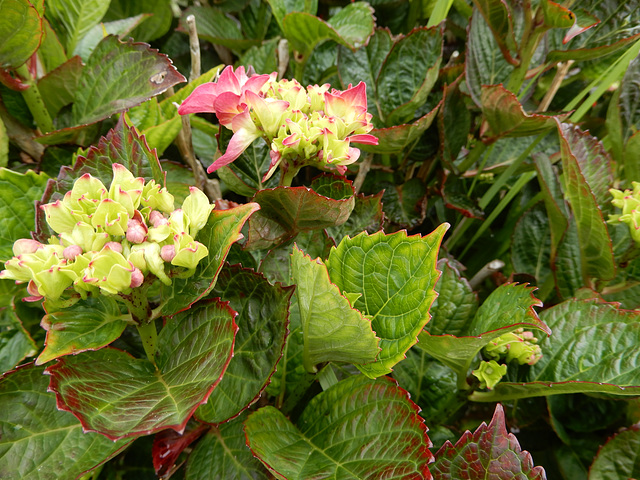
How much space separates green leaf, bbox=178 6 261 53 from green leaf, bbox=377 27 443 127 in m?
0.37

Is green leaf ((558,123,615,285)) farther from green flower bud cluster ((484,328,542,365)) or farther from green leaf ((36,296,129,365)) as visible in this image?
green leaf ((36,296,129,365))

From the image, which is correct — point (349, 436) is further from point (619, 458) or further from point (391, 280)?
point (619, 458)

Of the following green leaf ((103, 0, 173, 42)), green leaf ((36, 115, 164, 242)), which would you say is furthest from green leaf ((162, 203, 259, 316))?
green leaf ((103, 0, 173, 42))

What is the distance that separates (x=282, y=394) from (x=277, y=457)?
4.9 inches

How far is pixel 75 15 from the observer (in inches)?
34.8

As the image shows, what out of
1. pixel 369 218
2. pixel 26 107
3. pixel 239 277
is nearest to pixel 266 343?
pixel 239 277

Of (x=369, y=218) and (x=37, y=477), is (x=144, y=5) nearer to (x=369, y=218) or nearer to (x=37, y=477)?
(x=369, y=218)

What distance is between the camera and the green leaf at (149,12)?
1148 millimetres

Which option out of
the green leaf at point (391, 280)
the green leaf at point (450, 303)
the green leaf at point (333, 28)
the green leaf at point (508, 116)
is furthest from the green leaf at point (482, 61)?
the green leaf at point (391, 280)

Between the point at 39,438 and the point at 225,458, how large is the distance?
0.71 ft

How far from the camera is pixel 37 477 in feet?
1.79

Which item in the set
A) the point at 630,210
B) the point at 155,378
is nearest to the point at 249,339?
the point at 155,378

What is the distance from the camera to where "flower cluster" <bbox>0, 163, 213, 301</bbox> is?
48 cm

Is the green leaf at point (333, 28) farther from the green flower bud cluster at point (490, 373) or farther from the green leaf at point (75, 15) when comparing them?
the green flower bud cluster at point (490, 373)
